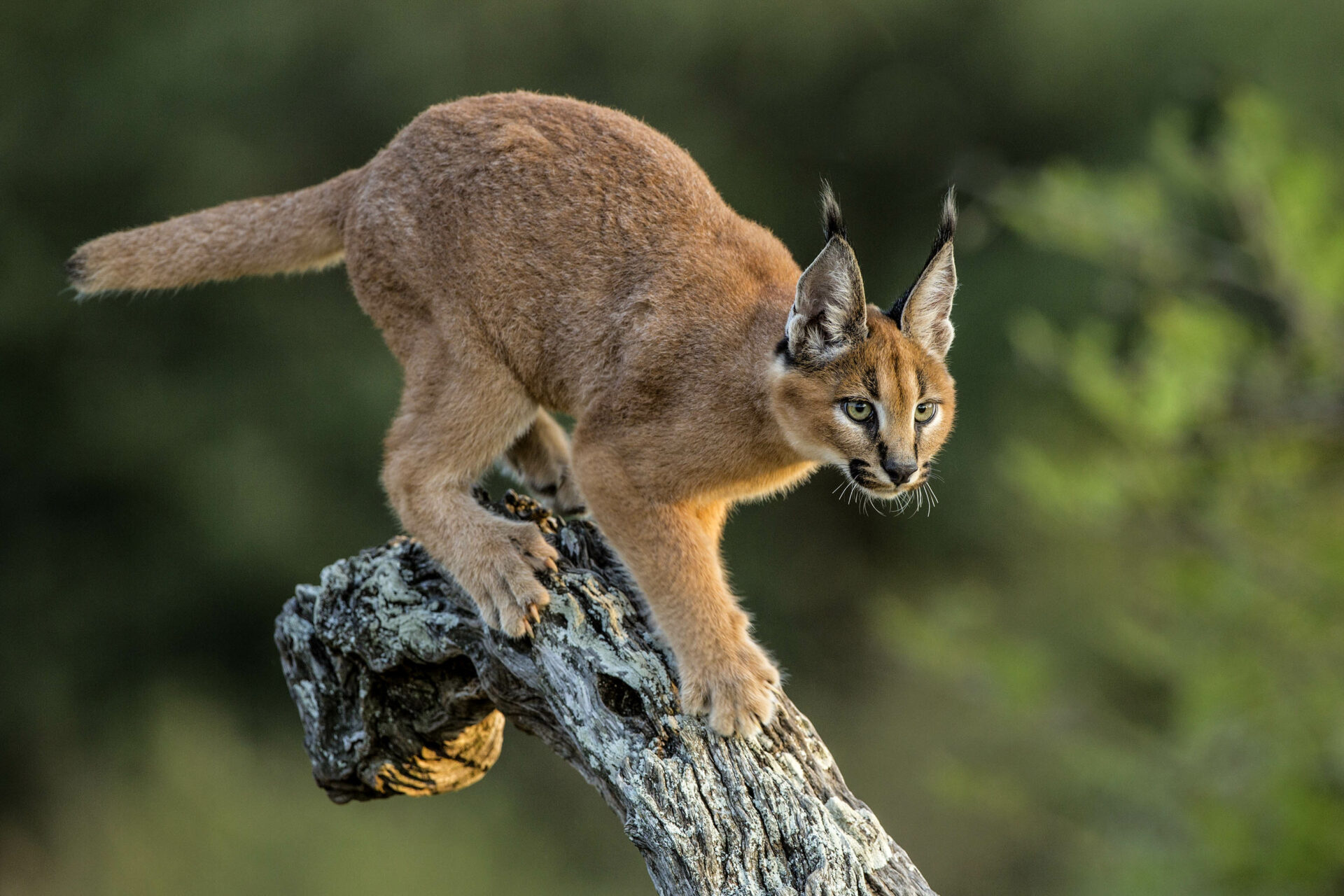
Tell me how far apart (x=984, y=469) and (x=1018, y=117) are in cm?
468

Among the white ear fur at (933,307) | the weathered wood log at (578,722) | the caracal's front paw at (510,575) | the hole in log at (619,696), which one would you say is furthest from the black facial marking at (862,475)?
the caracal's front paw at (510,575)

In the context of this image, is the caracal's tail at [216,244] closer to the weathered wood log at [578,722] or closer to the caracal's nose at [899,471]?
the weathered wood log at [578,722]

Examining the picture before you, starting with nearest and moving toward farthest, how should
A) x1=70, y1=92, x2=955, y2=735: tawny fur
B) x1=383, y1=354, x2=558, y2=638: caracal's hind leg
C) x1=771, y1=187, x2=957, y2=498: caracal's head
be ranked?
x1=771, y1=187, x2=957, y2=498: caracal's head, x1=70, y1=92, x2=955, y2=735: tawny fur, x1=383, y1=354, x2=558, y2=638: caracal's hind leg

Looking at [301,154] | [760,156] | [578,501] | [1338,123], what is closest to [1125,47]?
[1338,123]

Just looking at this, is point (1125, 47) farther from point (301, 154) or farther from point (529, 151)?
point (529, 151)

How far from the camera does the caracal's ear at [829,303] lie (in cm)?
459

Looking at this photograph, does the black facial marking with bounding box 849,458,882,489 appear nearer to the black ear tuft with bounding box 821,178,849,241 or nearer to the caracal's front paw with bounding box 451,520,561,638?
the black ear tuft with bounding box 821,178,849,241

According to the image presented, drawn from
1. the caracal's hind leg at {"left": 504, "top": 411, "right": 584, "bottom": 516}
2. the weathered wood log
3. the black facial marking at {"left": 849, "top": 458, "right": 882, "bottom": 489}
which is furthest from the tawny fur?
the caracal's hind leg at {"left": 504, "top": 411, "right": 584, "bottom": 516}

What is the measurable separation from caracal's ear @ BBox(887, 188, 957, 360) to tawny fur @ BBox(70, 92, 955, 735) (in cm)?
1

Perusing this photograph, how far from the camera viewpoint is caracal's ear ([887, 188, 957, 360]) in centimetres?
471

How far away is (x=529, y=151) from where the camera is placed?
547 centimetres

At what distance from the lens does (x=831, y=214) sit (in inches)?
181

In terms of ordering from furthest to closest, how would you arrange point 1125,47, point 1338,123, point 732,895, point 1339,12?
point 1125,47 → point 1339,12 → point 1338,123 → point 732,895

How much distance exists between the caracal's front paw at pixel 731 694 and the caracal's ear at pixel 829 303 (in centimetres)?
106
